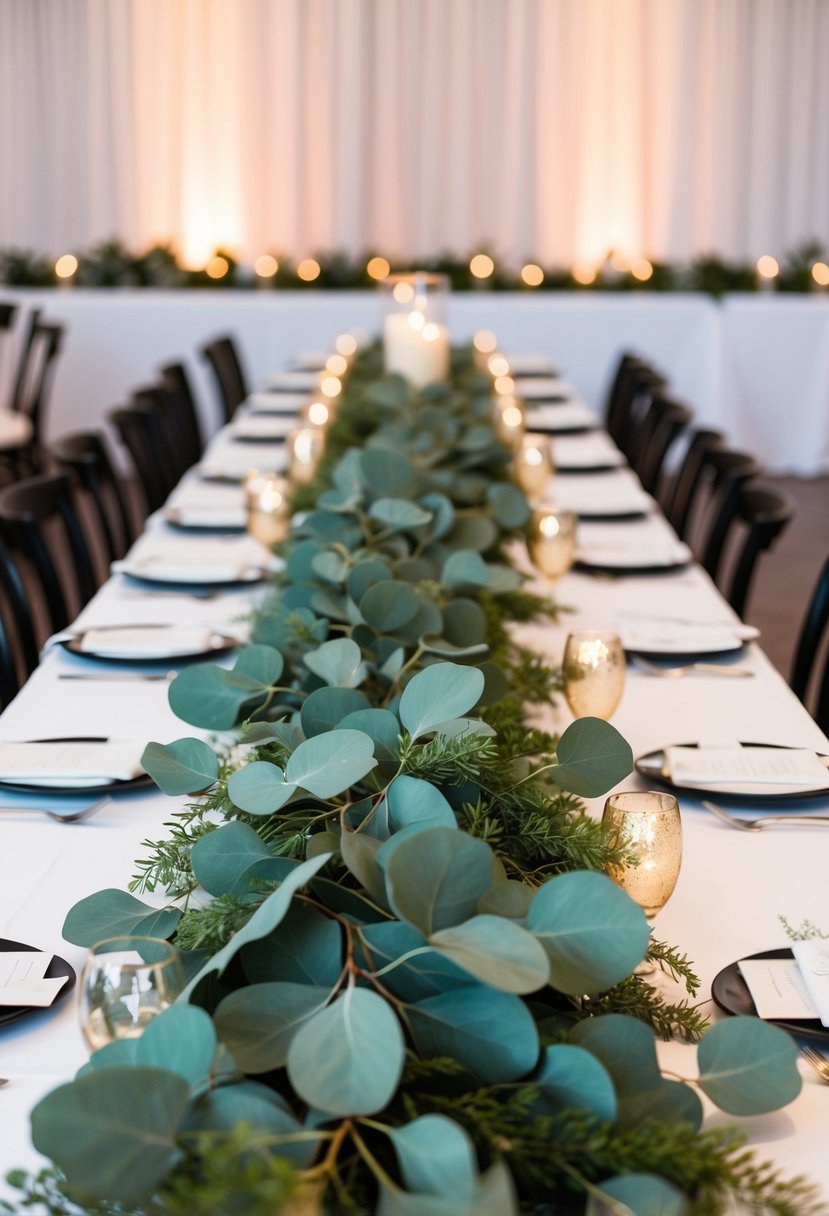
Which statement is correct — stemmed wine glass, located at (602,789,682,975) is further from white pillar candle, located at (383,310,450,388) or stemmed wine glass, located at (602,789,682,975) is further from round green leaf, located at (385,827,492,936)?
white pillar candle, located at (383,310,450,388)

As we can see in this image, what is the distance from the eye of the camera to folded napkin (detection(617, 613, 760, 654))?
2.23 m

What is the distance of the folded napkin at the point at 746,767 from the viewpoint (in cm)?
167

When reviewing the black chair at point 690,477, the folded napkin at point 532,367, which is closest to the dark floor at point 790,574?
the black chair at point 690,477

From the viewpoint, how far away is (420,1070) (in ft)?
2.77

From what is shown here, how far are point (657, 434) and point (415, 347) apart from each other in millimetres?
1050

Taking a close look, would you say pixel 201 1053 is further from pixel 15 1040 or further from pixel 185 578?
pixel 185 578

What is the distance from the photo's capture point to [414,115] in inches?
398

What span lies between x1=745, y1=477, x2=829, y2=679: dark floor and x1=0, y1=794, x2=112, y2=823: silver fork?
3094 mm

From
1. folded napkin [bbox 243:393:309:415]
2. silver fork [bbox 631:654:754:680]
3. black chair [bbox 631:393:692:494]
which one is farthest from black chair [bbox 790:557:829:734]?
folded napkin [bbox 243:393:309:415]

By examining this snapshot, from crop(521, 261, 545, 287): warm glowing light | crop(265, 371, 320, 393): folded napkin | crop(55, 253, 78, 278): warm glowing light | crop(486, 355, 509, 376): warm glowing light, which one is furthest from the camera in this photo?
crop(521, 261, 545, 287): warm glowing light

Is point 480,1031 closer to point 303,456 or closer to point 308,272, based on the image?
point 303,456

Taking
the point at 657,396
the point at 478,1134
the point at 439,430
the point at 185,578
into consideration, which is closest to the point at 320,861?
the point at 478,1134

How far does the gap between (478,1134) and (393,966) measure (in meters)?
0.11

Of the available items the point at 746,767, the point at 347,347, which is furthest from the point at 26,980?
the point at 347,347
